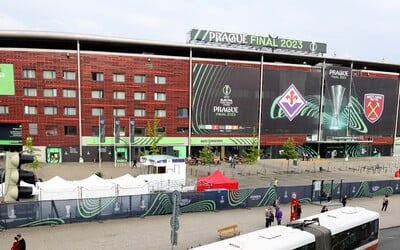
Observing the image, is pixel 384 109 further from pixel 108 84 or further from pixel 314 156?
pixel 108 84

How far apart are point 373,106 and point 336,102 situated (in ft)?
35.0

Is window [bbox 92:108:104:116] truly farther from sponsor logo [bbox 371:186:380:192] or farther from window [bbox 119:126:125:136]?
sponsor logo [bbox 371:186:380:192]

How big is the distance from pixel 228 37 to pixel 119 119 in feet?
83.2

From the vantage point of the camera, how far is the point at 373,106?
79.5 metres

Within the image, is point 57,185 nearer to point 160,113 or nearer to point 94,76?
point 94,76

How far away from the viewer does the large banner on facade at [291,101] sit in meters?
69.6

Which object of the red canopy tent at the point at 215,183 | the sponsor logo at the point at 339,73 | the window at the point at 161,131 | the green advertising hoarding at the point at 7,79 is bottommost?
the red canopy tent at the point at 215,183

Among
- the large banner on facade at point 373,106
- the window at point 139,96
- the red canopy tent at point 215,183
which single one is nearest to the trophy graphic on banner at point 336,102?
the large banner on facade at point 373,106

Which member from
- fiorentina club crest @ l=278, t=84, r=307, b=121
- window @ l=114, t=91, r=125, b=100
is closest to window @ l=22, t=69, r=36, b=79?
window @ l=114, t=91, r=125, b=100

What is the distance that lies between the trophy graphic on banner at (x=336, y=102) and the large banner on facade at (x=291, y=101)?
351 centimetres

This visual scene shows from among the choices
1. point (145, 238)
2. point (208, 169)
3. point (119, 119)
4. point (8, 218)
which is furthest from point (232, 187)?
point (119, 119)

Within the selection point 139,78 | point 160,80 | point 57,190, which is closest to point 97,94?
point 139,78

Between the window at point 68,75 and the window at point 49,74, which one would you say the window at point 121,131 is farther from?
the window at point 49,74

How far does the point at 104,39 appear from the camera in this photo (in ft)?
194
